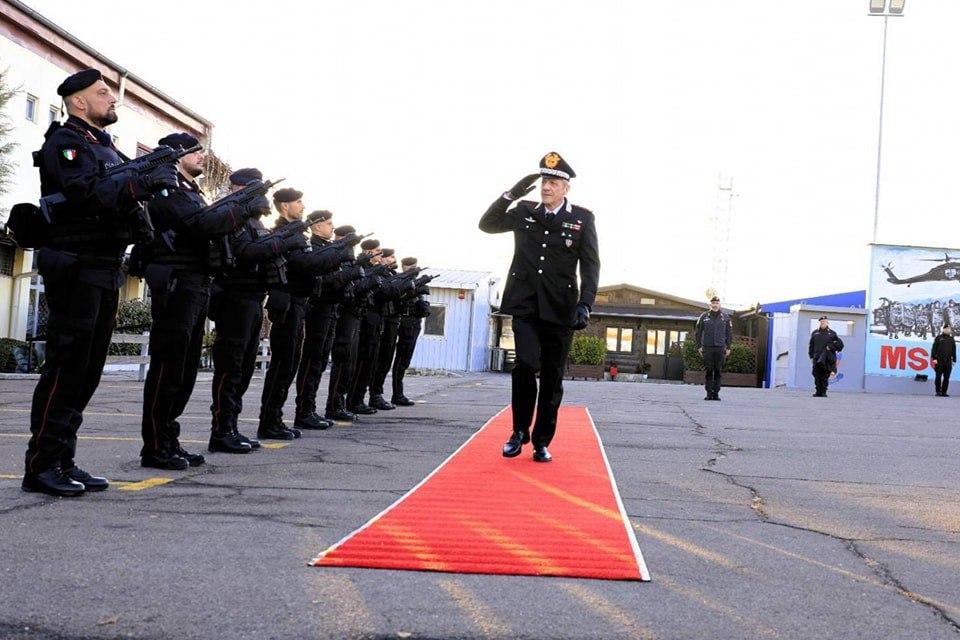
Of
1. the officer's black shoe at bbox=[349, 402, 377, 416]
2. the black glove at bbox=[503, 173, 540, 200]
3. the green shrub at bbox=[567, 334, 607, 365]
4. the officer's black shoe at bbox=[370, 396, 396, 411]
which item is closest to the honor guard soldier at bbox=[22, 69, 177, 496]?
the black glove at bbox=[503, 173, 540, 200]

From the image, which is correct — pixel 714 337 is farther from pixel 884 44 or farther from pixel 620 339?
pixel 620 339

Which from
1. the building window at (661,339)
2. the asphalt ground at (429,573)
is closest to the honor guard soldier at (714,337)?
the asphalt ground at (429,573)

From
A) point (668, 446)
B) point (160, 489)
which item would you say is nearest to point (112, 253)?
point (160, 489)

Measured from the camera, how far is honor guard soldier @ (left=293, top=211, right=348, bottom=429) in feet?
30.3

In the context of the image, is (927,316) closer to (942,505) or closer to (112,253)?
(942,505)

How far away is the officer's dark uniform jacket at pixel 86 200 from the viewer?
484 centimetres

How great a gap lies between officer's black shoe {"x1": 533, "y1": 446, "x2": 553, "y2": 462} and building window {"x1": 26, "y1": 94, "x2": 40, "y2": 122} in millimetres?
20691

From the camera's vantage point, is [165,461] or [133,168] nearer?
[133,168]

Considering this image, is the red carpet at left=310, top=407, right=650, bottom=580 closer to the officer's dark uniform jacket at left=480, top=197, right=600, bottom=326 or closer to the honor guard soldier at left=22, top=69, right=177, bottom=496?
the officer's dark uniform jacket at left=480, top=197, right=600, bottom=326

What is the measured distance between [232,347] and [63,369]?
80.4 inches

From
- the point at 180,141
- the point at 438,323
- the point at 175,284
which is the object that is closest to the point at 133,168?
the point at 180,141

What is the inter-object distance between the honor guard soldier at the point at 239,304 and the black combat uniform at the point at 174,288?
2.36 feet

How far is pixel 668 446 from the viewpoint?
28.5 feet

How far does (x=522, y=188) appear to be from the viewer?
7059 millimetres
